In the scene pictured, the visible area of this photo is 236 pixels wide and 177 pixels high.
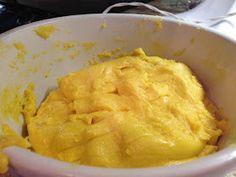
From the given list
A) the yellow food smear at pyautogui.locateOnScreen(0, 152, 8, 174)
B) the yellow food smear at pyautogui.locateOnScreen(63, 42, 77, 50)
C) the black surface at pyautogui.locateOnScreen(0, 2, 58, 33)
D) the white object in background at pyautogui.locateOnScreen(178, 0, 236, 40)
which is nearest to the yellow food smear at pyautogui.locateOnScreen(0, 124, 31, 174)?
the yellow food smear at pyautogui.locateOnScreen(0, 152, 8, 174)

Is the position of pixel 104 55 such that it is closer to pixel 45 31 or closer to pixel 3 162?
pixel 45 31

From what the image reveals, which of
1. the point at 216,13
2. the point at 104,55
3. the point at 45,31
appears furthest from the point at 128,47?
the point at 216,13

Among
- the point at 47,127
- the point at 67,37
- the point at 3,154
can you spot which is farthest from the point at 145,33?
the point at 3,154

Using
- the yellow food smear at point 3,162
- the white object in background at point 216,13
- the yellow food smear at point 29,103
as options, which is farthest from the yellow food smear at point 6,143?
the white object in background at point 216,13

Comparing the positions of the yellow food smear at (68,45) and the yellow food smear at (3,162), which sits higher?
the yellow food smear at (3,162)

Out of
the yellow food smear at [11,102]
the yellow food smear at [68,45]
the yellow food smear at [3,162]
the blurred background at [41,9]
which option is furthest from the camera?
the blurred background at [41,9]

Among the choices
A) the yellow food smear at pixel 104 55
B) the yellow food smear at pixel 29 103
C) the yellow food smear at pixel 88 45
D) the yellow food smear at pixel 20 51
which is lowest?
the yellow food smear at pixel 29 103

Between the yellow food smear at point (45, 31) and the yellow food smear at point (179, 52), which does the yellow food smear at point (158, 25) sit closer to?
the yellow food smear at point (179, 52)

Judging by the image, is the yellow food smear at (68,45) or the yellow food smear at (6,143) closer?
the yellow food smear at (6,143)
